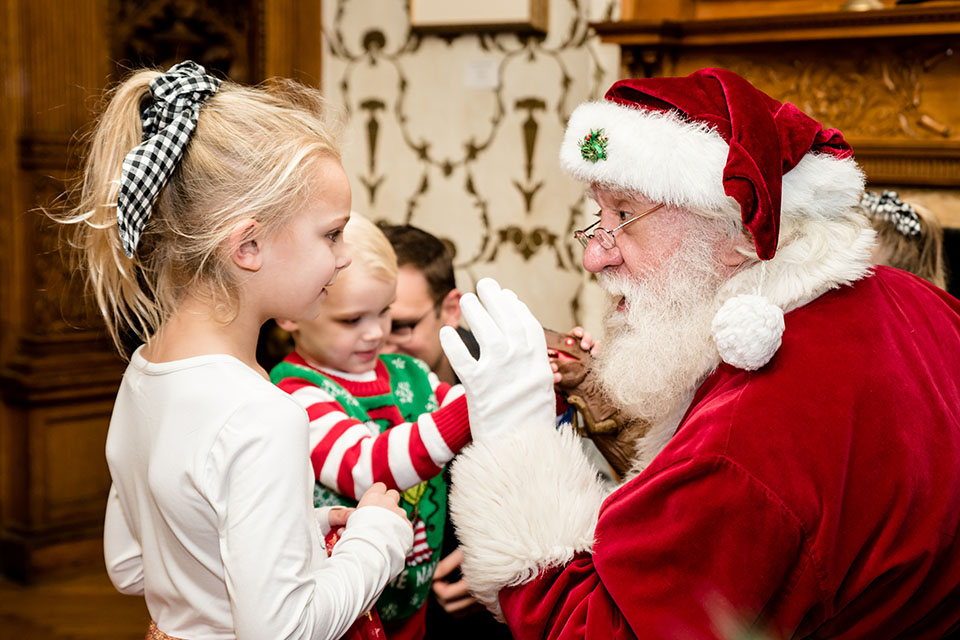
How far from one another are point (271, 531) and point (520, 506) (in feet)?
1.14

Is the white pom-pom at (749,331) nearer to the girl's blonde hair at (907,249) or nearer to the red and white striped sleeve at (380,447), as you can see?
the red and white striped sleeve at (380,447)

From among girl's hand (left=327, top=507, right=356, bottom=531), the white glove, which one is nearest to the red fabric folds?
the white glove

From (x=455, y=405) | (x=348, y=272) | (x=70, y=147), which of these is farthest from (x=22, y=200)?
(x=455, y=405)

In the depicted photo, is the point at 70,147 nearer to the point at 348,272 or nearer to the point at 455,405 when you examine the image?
the point at 348,272

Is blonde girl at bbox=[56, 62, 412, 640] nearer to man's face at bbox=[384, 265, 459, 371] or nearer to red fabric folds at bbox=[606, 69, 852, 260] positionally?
red fabric folds at bbox=[606, 69, 852, 260]

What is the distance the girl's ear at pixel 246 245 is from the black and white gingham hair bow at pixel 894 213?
1.48 meters

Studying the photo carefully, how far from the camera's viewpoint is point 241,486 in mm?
1076

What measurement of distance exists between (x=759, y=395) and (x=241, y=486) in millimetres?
623

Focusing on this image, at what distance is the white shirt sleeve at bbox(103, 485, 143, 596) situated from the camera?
1362 mm

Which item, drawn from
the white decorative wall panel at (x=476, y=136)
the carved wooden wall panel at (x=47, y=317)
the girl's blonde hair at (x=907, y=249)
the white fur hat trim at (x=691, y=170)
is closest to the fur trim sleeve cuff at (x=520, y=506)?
the white fur hat trim at (x=691, y=170)

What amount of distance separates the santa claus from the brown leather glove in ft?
0.38

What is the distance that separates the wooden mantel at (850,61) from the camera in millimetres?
2602

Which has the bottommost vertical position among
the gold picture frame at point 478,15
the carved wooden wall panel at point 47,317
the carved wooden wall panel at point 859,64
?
the carved wooden wall panel at point 47,317

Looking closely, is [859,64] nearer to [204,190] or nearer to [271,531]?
[204,190]
